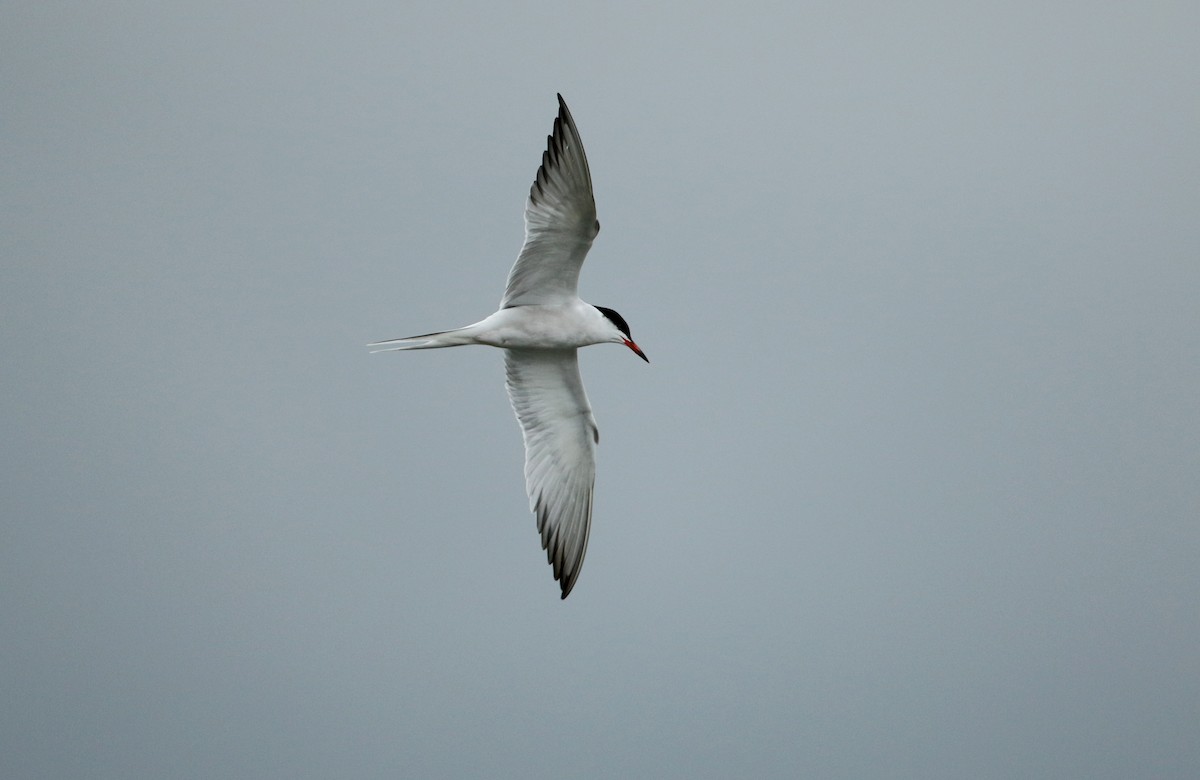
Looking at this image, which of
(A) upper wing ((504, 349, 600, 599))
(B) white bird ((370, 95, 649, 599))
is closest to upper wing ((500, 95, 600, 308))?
(B) white bird ((370, 95, 649, 599))

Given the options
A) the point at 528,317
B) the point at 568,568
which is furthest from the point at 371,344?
the point at 568,568

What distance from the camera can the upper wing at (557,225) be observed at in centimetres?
768

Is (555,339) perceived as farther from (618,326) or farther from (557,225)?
(557,225)

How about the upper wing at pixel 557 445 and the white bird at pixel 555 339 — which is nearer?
the white bird at pixel 555 339

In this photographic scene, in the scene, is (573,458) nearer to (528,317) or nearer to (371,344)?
(528,317)

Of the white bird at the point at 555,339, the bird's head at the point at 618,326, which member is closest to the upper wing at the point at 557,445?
the white bird at the point at 555,339

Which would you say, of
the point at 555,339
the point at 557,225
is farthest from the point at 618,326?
the point at 557,225

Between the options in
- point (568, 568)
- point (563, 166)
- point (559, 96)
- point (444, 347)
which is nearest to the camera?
point (559, 96)

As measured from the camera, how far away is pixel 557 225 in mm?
8023

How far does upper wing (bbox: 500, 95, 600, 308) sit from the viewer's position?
7680 millimetres

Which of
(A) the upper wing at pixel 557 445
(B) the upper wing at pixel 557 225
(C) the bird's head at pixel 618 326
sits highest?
(B) the upper wing at pixel 557 225

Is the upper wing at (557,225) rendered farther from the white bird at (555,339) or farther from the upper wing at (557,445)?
the upper wing at (557,445)

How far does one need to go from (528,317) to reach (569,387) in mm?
917

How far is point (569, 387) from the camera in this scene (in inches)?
364
